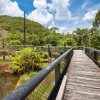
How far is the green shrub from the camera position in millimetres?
23344

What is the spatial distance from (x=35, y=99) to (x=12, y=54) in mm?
26629

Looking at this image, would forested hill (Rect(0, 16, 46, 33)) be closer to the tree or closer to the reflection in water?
the tree

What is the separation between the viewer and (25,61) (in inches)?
928

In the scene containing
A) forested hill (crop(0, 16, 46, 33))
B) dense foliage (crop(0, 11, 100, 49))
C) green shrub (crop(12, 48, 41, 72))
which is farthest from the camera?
forested hill (crop(0, 16, 46, 33))

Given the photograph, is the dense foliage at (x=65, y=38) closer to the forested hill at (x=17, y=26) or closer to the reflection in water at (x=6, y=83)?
the reflection in water at (x=6, y=83)

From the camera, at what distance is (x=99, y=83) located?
6.61 metres

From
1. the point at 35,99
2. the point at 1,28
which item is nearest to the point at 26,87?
the point at 35,99

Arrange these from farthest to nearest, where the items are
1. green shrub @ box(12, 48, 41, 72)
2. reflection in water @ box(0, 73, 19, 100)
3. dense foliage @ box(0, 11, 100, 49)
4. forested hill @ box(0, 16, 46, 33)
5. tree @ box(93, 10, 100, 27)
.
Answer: forested hill @ box(0, 16, 46, 33), dense foliage @ box(0, 11, 100, 49), tree @ box(93, 10, 100, 27), green shrub @ box(12, 48, 41, 72), reflection in water @ box(0, 73, 19, 100)

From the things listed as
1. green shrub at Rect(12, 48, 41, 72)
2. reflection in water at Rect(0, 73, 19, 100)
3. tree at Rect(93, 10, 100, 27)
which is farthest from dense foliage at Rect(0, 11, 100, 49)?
reflection in water at Rect(0, 73, 19, 100)

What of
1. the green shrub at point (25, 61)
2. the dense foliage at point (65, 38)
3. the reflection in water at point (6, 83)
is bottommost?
the reflection in water at point (6, 83)

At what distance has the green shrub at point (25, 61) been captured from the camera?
76.6 ft

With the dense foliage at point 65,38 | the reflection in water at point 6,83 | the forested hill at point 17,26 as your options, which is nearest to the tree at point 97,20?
the dense foliage at point 65,38

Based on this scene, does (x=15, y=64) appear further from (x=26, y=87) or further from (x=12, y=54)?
(x=26, y=87)

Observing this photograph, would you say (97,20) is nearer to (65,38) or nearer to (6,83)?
(65,38)
